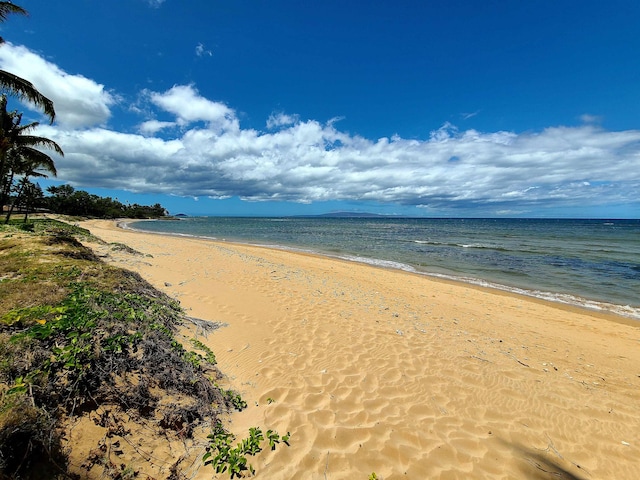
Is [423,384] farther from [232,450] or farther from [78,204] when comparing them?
[78,204]

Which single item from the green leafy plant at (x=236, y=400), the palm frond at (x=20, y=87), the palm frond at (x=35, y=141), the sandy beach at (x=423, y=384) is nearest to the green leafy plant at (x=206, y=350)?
the sandy beach at (x=423, y=384)

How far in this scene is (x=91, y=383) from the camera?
2.94 m

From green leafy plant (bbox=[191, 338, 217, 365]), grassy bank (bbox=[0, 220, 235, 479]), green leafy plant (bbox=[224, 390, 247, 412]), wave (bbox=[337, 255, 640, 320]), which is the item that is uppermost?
grassy bank (bbox=[0, 220, 235, 479])

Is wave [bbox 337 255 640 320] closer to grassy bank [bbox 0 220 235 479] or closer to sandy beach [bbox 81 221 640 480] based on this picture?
sandy beach [bbox 81 221 640 480]

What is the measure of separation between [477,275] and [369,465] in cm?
1673

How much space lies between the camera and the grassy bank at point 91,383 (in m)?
2.22

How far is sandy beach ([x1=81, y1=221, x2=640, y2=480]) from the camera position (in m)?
3.52

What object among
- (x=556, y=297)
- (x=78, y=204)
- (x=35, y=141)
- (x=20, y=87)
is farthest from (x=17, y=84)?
(x=78, y=204)

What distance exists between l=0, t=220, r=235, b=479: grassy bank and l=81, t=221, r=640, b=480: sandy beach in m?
0.66

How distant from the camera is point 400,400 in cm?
458

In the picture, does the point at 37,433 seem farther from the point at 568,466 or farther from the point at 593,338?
the point at 593,338

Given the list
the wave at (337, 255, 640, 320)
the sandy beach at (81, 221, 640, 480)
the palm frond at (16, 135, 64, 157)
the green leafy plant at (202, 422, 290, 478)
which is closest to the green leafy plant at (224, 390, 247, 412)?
the sandy beach at (81, 221, 640, 480)

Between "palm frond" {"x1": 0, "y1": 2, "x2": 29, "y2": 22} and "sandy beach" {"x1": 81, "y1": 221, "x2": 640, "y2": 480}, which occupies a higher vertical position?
"palm frond" {"x1": 0, "y1": 2, "x2": 29, "y2": 22}

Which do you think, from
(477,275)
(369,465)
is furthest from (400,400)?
(477,275)
